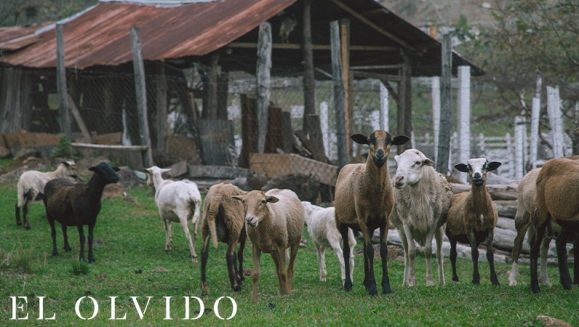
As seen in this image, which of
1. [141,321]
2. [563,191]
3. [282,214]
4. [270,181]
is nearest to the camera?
[141,321]

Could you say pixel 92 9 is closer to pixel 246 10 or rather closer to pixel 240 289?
pixel 246 10

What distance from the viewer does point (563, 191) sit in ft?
28.3

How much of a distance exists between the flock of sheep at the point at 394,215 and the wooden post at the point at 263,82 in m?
6.49

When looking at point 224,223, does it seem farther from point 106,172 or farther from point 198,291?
point 106,172

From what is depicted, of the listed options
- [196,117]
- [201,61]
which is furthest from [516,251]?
[196,117]

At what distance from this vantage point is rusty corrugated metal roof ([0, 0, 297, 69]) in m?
19.6

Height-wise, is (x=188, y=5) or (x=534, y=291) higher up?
(x=188, y=5)

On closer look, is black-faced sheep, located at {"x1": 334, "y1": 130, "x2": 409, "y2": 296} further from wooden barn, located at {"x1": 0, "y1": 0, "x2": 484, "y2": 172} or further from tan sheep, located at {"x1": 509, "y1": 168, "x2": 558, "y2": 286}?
wooden barn, located at {"x1": 0, "y1": 0, "x2": 484, "y2": 172}

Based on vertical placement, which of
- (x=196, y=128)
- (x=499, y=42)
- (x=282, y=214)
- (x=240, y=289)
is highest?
(x=499, y=42)

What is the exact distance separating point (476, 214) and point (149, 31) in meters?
16.0

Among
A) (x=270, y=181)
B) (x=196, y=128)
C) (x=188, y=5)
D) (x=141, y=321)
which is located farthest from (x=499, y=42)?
(x=141, y=321)

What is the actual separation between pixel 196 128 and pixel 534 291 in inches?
508

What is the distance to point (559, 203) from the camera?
8.67 m

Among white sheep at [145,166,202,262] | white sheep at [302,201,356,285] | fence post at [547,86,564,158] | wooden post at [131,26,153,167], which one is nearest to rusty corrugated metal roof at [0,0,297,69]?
wooden post at [131,26,153,167]
